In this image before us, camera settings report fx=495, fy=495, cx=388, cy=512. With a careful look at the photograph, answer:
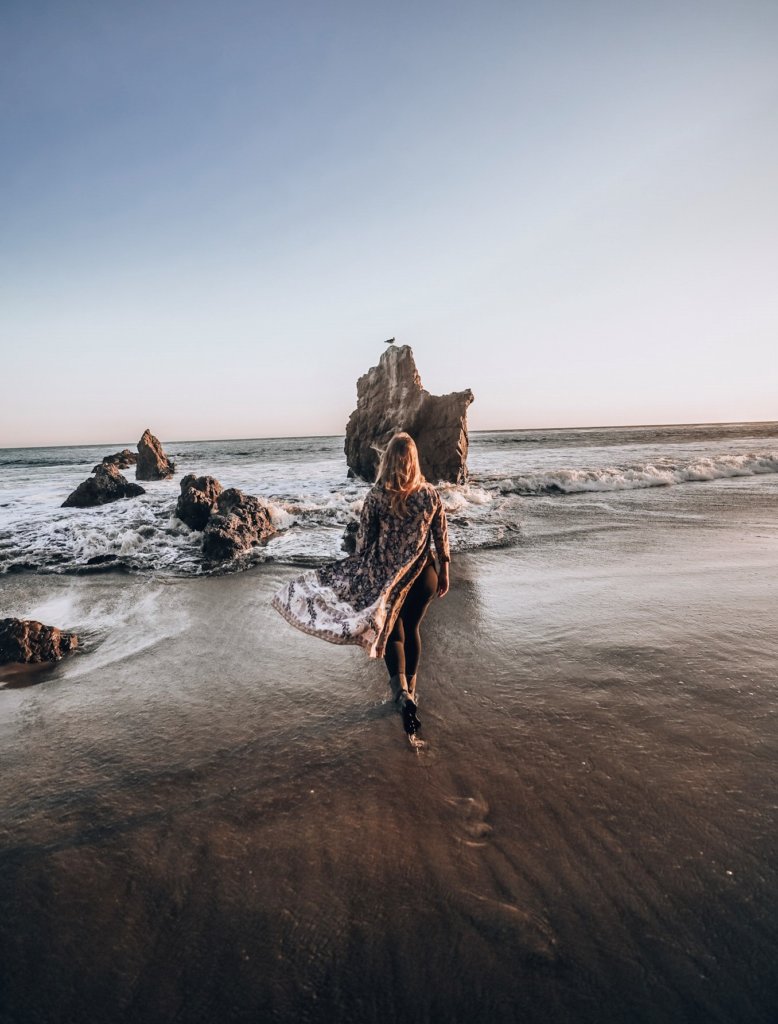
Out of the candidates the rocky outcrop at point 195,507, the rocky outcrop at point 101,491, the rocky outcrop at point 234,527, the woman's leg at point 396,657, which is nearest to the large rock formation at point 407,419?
the rocky outcrop at point 101,491

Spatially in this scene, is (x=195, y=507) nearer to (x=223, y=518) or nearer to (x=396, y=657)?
(x=223, y=518)

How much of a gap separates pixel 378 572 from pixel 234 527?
5.28 m

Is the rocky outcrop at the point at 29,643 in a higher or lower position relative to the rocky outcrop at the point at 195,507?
lower

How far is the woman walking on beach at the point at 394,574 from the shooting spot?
3475mm

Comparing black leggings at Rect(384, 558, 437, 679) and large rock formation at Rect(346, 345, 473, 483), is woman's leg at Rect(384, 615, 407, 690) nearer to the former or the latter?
black leggings at Rect(384, 558, 437, 679)

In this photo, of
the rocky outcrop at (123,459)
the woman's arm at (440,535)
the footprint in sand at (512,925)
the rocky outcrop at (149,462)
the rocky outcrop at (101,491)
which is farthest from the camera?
the rocky outcrop at (123,459)

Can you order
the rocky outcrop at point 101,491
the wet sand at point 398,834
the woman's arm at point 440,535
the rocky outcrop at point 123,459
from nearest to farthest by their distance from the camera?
1. the wet sand at point 398,834
2. the woman's arm at point 440,535
3. the rocky outcrop at point 101,491
4. the rocky outcrop at point 123,459

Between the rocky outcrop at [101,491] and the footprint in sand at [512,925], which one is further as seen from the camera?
the rocky outcrop at [101,491]

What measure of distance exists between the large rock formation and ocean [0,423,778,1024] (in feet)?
42.8

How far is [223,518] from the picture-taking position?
841cm

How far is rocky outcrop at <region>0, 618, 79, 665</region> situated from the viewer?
14.2 ft

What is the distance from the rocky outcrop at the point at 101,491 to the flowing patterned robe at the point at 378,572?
12021 millimetres

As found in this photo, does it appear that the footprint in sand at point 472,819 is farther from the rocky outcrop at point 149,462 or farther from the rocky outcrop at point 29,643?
the rocky outcrop at point 149,462

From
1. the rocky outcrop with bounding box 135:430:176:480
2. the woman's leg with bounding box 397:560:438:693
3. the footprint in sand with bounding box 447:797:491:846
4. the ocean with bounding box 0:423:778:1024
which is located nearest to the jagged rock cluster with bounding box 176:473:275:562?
the ocean with bounding box 0:423:778:1024
